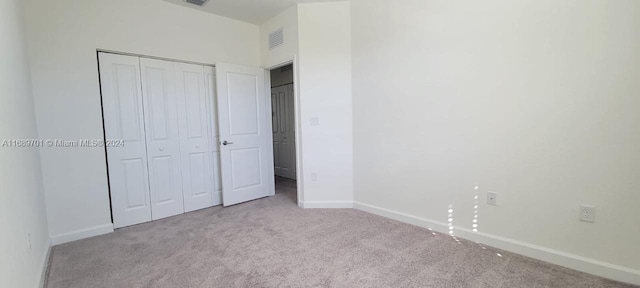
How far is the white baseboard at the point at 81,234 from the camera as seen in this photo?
2635 mm

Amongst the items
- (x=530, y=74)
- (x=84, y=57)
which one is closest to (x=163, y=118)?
(x=84, y=57)

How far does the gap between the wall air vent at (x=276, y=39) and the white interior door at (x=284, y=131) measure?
154 centimetres

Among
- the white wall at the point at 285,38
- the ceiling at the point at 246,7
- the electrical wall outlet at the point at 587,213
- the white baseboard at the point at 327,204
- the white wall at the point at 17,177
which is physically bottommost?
the white baseboard at the point at 327,204

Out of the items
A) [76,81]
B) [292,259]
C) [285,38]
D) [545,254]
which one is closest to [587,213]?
[545,254]

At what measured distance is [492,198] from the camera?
7.77ft

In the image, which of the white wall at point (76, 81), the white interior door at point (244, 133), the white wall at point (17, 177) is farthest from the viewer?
the white interior door at point (244, 133)

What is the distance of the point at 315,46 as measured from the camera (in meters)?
3.42

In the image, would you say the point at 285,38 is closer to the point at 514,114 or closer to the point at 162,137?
the point at 162,137

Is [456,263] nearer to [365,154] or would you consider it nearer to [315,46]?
[365,154]

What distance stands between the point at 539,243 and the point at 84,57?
4390mm

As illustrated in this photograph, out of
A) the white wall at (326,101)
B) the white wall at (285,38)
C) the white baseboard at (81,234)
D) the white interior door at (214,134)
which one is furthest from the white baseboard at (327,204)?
the white baseboard at (81,234)

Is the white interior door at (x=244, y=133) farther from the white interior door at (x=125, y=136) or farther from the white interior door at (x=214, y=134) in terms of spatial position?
the white interior door at (x=125, y=136)

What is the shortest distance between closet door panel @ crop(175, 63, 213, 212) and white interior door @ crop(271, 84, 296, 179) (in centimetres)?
201

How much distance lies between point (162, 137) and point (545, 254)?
390cm
